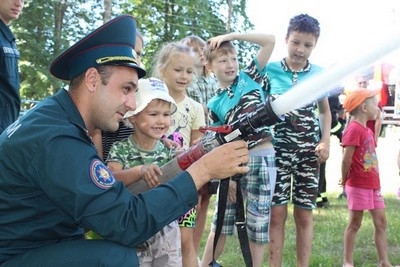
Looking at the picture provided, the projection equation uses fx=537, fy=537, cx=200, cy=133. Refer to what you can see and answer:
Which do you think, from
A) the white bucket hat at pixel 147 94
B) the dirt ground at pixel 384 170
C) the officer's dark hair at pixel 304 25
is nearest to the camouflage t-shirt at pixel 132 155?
the white bucket hat at pixel 147 94

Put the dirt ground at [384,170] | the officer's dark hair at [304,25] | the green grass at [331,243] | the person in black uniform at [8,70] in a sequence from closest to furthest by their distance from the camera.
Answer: the person in black uniform at [8,70], the officer's dark hair at [304,25], the green grass at [331,243], the dirt ground at [384,170]

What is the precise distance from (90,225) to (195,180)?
1.78ft

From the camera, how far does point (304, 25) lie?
480 cm

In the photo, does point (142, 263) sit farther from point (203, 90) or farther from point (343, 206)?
point (343, 206)

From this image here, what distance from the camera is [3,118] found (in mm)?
4008

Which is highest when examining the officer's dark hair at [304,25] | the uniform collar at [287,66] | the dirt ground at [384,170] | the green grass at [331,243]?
the officer's dark hair at [304,25]

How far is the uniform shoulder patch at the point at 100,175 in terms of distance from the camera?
242 cm

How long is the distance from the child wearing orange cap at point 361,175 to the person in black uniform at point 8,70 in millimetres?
3147

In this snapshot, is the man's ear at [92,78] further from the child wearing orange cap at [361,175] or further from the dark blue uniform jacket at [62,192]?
the child wearing orange cap at [361,175]

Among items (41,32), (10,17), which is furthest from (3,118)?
(41,32)

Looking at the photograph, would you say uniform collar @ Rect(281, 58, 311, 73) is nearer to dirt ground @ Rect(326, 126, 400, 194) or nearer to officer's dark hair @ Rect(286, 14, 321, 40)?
officer's dark hair @ Rect(286, 14, 321, 40)

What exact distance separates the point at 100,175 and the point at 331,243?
4257 mm

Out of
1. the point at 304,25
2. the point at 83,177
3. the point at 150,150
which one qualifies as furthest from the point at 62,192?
the point at 304,25

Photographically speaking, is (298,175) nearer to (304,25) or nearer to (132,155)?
(304,25)
